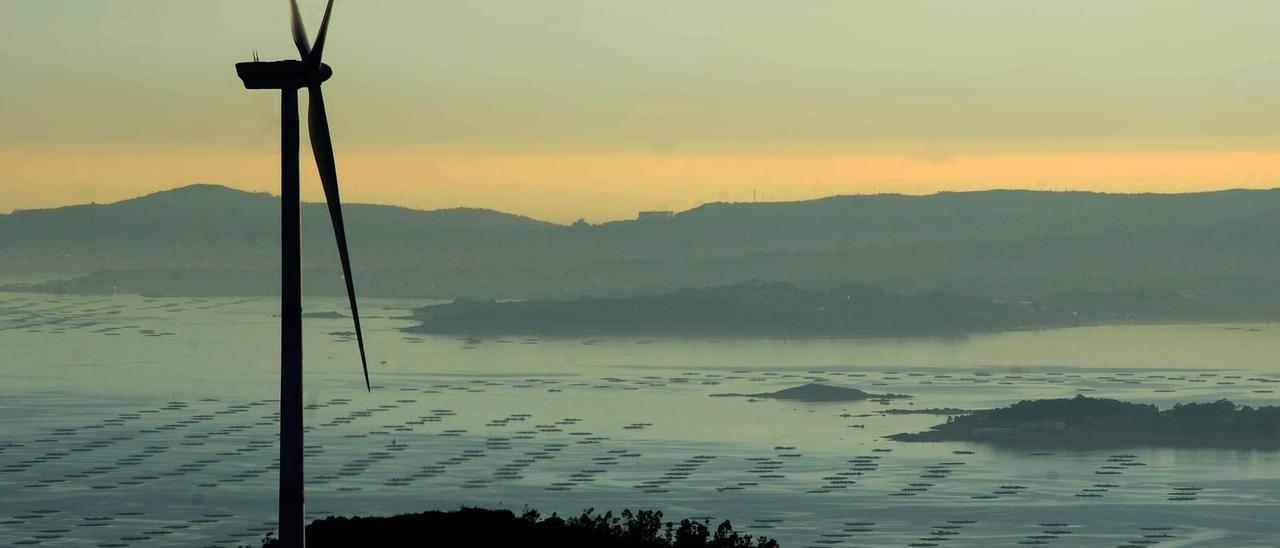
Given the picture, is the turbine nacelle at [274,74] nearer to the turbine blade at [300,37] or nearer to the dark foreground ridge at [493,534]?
the turbine blade at [300,37]

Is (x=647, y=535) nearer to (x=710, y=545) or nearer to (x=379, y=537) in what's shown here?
(x=710, y=545)

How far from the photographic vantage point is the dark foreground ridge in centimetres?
7988

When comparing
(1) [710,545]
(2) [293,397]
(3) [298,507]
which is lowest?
(1) [710,545]

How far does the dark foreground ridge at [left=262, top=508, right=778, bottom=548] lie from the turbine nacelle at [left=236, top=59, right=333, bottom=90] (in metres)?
41.0

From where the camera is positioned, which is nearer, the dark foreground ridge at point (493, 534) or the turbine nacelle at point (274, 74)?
the turbine nacelle at point (274, 74)

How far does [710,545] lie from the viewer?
85.2 metres

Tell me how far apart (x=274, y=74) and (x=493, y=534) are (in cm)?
4401

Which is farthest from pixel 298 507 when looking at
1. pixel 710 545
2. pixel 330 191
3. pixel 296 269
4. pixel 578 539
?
pixel 710 545

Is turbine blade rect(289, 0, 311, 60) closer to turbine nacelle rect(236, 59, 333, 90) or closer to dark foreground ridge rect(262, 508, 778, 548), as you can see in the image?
turbine nacelle rect(236, 59, 333, 90)

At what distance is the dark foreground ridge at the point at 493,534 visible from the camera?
79875mm

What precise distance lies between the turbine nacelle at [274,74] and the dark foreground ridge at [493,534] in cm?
4098

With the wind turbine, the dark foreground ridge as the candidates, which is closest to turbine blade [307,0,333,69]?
the wind turbine

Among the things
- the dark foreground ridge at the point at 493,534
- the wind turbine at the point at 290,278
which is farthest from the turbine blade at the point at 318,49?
the dark foreground ridge at the point at 493,534

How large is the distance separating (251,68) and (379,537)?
1800 inches
